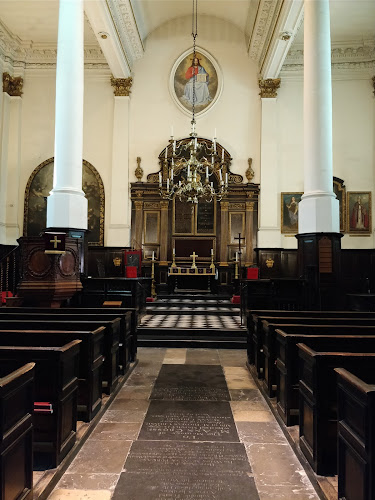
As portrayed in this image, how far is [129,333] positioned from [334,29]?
12297mm

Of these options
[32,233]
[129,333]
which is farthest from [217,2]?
[129,333]

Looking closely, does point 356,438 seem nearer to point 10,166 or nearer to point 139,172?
point 139,172

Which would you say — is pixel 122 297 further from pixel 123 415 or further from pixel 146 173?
pixel 146 173

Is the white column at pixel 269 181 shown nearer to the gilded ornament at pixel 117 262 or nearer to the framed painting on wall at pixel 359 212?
the framed painting on wall at pixel 359 212

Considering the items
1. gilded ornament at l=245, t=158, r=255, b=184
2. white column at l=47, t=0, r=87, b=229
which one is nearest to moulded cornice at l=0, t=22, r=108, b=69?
white column at l=47, t=0, r=87, b=229

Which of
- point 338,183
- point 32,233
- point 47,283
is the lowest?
point 47,283

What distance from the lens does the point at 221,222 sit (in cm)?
1337

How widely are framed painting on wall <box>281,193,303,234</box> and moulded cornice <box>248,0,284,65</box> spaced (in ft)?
15.3

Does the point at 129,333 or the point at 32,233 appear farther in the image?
the point at 32,233

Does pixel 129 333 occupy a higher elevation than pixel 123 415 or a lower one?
higher

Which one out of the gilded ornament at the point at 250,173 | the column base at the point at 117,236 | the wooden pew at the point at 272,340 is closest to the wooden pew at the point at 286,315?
the wooden pew at the point at 272,340

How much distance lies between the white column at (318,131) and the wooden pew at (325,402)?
5558 mm

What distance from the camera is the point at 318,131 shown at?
7.94m

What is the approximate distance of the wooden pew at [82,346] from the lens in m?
3.23
